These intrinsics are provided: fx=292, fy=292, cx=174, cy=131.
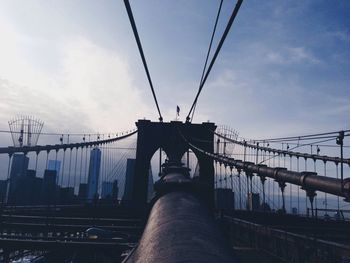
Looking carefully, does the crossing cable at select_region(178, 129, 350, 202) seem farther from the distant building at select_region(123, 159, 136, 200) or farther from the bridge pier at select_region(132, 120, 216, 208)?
the distant building at select_region(123, 159, 136, 200)

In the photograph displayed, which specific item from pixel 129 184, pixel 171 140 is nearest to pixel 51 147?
pixel 171 140

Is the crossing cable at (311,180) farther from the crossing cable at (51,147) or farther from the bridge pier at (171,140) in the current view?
the bridge pier at (171,140)

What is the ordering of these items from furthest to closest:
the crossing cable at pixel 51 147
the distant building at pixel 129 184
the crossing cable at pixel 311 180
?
the distant building at pixel 129 184
the crossing cable at pixel 51 147
the crossing cable at pixel 311 180

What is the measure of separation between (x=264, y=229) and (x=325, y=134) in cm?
393

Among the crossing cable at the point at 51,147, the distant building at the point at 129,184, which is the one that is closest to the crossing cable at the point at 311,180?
the crossing cable at the point at 51,147

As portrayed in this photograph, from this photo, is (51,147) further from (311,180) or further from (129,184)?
(129,184)

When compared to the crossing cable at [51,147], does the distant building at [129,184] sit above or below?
below

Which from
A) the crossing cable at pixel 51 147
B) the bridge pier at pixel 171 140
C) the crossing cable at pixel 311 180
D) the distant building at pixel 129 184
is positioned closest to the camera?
the crossing cable at pixel 311 180

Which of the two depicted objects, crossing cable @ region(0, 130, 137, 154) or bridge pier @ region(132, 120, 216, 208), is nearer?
crossing cable @ region(0, 130, 137, 154)

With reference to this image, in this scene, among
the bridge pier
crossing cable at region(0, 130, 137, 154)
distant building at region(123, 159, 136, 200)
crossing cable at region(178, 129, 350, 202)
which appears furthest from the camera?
distant building at region(123, 159, 136, 200)

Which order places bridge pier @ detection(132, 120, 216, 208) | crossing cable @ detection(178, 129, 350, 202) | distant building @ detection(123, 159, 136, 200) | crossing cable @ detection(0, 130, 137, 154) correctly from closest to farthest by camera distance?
crossing cable @ detection(178, 129, 350, 202) < crossing cable @ detection(0, 130, 137, 154) < bridge pier @ detection(132, 120, 216, 208) < distant building @ detection(123, 159, 136, 200)

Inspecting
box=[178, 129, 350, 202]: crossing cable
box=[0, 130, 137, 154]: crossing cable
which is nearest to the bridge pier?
box=[0, 130, 137, 154]: crossing cable

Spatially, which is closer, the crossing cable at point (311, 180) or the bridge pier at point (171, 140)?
the crossing cable at point (311, 180)

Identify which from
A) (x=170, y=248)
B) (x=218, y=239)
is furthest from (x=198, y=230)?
(x=170, y=248)
